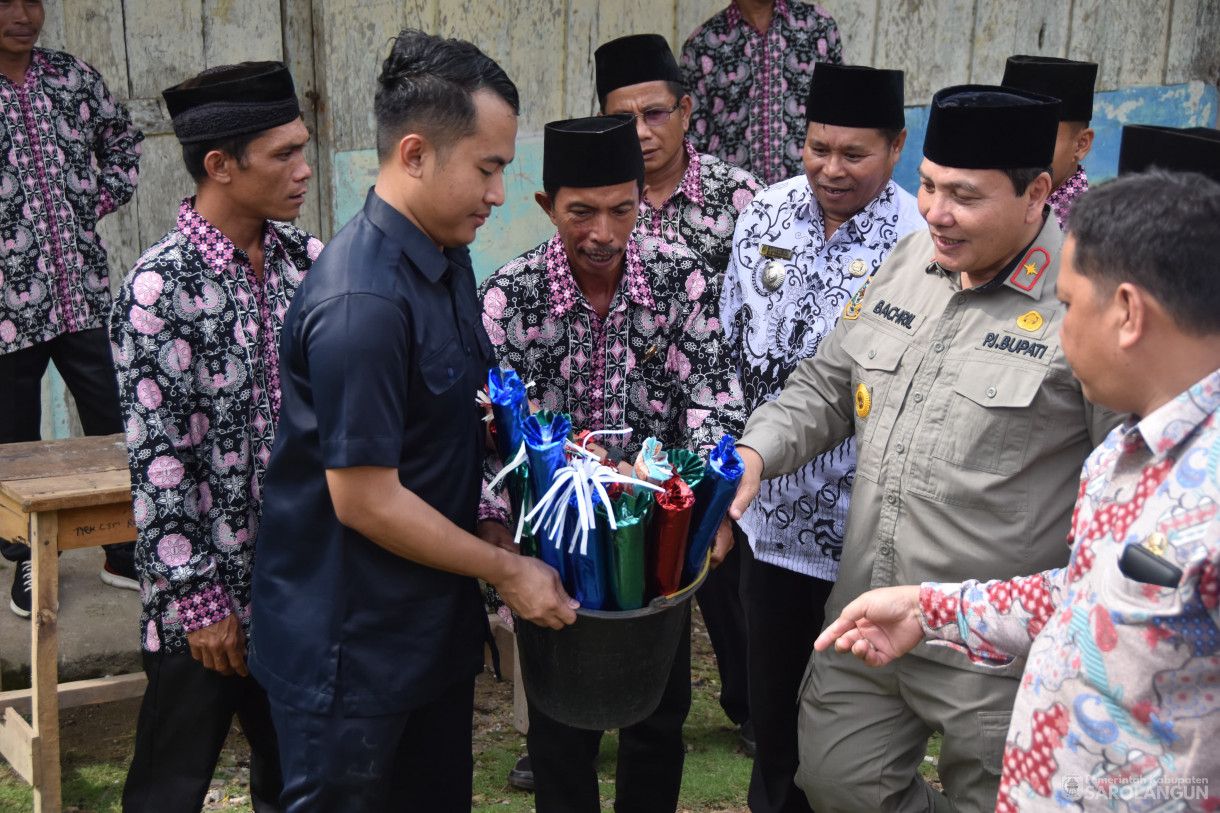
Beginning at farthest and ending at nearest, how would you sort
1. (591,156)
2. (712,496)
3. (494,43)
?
(494,43) < (591,156) < (712,496)

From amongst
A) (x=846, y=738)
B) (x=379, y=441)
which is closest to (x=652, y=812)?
(x=846, y=738)

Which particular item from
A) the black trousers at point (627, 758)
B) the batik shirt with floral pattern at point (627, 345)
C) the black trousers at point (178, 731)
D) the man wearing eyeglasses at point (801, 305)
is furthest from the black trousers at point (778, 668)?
the black trousers at point (178, 731)

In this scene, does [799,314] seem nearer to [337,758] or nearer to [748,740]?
[748,740]

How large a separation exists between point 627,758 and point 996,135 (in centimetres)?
183

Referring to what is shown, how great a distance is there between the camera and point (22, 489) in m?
3.13

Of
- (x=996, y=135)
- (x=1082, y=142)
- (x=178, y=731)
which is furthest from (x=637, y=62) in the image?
(x=178, y=731)

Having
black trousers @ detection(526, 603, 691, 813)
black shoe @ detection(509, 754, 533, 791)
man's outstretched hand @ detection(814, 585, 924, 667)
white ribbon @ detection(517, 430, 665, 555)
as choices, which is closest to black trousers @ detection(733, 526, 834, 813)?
black trousers @ detection(526, 603, 691, 813)

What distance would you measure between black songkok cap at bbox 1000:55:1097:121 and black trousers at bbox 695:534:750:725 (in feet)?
6.19

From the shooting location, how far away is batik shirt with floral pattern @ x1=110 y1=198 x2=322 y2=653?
104 inches

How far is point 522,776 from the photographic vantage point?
3.74 m

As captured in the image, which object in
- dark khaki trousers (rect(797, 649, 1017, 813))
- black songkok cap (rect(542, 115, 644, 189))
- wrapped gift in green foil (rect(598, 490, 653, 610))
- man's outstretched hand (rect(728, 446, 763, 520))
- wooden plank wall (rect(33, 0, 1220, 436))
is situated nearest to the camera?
wrapped gift in green foil (rect(598, 490, 653, 610))

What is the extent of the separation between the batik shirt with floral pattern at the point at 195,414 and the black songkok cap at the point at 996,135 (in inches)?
66.0

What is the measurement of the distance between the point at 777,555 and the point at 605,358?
797 mm

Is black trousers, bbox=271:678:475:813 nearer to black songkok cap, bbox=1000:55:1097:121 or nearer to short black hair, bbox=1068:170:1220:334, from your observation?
short black hair, bbox=1068:170:1220:334
